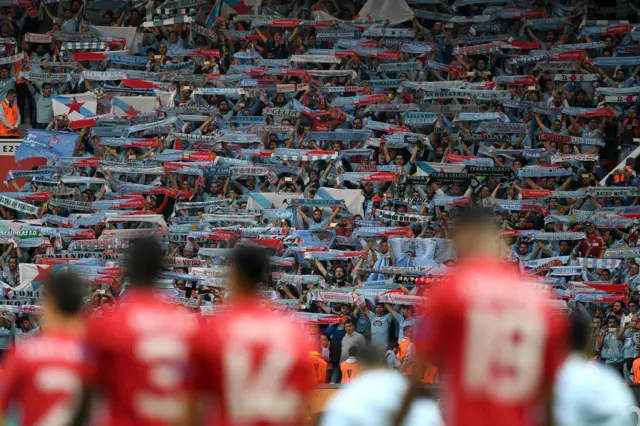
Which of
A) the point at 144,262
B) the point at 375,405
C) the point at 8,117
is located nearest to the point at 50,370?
the point at 144,262

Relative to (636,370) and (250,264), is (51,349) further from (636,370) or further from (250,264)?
(636,370)

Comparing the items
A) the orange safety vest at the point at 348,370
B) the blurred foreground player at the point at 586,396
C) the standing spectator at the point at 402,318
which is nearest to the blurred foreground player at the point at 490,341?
the blurred foreground player at the point at 586,396

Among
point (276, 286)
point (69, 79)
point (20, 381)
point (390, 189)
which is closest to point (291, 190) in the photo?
point (390, 189)

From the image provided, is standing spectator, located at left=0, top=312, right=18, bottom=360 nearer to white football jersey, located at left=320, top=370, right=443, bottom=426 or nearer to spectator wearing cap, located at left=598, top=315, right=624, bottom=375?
spectator wearing cap, located at left=598, top=315, right=624, bottom=375

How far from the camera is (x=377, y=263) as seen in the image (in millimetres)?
20484

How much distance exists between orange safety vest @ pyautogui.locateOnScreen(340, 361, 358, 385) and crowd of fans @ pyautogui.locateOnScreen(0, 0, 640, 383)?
0.05m

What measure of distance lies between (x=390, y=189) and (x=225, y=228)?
8.96ft

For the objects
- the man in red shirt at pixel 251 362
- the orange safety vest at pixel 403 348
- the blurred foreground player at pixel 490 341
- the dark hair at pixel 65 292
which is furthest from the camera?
the orange safety vest at pixel 403 348

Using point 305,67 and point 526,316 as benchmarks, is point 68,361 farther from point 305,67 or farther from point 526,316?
point 305,67

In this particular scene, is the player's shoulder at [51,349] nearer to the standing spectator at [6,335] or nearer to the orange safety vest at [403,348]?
the orange safety vest at [403,348]

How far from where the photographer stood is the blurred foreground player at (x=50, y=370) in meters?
7.58

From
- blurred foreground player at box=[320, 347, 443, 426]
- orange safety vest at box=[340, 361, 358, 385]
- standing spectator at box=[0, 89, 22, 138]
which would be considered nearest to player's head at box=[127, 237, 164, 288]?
blurred foreground player at box=[320, 347, 443, 426]

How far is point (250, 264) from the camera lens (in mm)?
6945

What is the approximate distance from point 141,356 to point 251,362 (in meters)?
0.56
